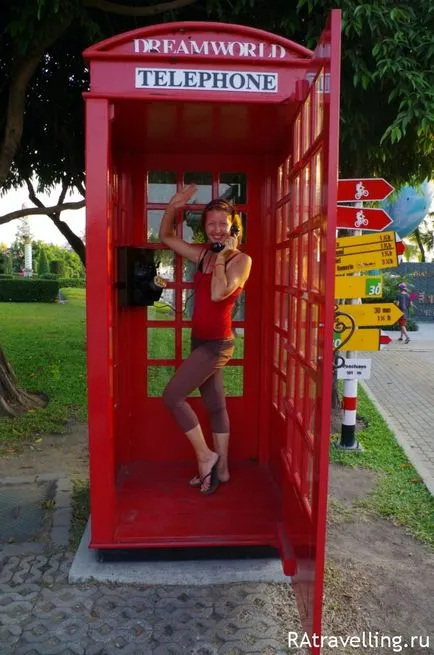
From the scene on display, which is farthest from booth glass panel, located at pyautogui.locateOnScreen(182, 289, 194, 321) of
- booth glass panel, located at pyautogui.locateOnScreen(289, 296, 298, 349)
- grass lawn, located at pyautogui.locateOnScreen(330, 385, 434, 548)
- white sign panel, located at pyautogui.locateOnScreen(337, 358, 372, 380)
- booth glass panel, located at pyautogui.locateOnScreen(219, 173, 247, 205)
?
grass lawn, located at pyautogui.locateOnScreen(330, 385, 434, 548)

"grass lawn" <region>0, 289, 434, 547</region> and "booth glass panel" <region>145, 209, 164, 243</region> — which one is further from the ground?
"booth glass panel" <region>145, 209, 164, 243</region>

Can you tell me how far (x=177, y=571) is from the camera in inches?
122

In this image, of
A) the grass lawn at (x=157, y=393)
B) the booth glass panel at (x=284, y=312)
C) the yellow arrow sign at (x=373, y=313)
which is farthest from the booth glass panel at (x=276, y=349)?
the yellow arrow sign at (x=373, y=313)

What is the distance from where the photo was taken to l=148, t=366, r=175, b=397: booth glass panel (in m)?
4.22

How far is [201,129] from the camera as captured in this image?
11.0ft

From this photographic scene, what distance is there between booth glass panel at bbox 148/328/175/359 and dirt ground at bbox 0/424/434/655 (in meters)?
1.26

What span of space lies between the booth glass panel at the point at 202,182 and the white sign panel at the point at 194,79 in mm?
1359

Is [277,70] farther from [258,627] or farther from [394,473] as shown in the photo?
[394,473]

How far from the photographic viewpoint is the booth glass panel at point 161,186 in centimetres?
404

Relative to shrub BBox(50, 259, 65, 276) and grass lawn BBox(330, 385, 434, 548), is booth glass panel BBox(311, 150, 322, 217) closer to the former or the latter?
grass lawn BBox(330, 385, 434, 548)

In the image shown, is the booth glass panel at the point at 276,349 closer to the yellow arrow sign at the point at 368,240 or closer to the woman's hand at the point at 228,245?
the woman's hand at the point at 228,245

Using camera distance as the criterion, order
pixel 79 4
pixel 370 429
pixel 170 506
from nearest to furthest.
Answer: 1. pixel 170 506
2. pixel 79 4
3. pixel 370 429

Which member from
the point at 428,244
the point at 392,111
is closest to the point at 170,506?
the point at 392,111

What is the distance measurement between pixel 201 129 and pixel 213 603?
105 inches
